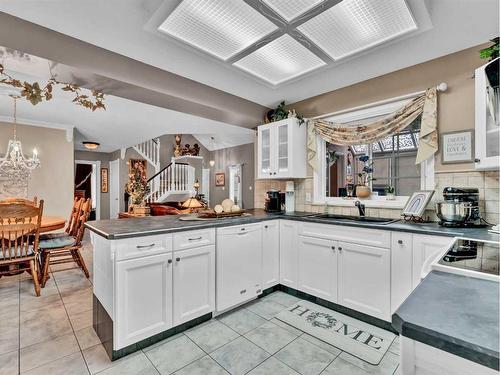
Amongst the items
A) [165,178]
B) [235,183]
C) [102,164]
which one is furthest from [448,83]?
[102,164]

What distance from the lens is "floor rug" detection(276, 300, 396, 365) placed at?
1.92 metres

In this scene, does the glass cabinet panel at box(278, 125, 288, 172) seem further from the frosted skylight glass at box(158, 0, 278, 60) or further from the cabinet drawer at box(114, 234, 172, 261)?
the cabinet drawer at box(114, 234, 172, 261)

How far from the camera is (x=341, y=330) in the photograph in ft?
7.16

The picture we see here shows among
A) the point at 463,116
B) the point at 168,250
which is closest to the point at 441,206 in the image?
the point at 463,116

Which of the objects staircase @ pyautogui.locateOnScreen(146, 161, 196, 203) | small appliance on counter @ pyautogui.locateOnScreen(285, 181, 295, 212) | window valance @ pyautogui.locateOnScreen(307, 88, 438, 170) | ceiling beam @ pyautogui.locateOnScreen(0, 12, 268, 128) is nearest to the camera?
ceiling beam @ pyautogui.locateOnScreen(0, 12, 268, 128)

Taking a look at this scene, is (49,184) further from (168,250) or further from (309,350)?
(309,350)

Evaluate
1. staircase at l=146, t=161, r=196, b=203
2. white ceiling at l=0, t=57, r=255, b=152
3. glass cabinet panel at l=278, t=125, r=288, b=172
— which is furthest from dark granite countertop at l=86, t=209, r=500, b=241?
staircase at l=146, t=161, r=196, b=203

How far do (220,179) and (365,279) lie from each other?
7.63 metres

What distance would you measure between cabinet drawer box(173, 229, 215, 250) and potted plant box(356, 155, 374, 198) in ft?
5.70

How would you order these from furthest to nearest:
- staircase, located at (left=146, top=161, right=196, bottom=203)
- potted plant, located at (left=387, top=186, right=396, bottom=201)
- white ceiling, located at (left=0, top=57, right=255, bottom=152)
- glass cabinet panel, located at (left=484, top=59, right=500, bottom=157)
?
staircase, located at (left=146, top=161, right=196, bottom=203)
white ceiling, located at (left=0, top=57, right=255, bottom=152)
potted plant, located at (left=387, top=186, right=396, bottom=201)
glass cabinet panel, located at (left=484, top=59, right=500, bottom=157)

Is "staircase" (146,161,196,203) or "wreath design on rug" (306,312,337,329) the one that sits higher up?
"staircase" (146,161,196,203)

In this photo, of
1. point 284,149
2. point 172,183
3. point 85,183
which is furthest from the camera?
point 85,183

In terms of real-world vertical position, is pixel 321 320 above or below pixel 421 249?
below

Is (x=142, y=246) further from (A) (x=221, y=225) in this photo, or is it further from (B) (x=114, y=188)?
(B) (x=114, y=188)
